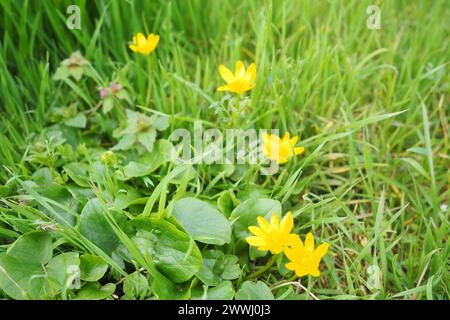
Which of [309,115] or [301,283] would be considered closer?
[301,283]

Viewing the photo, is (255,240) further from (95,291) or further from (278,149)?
(95,291)

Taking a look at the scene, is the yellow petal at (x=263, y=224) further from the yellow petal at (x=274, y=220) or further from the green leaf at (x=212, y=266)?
the green leaf at (x=212, y=266)
